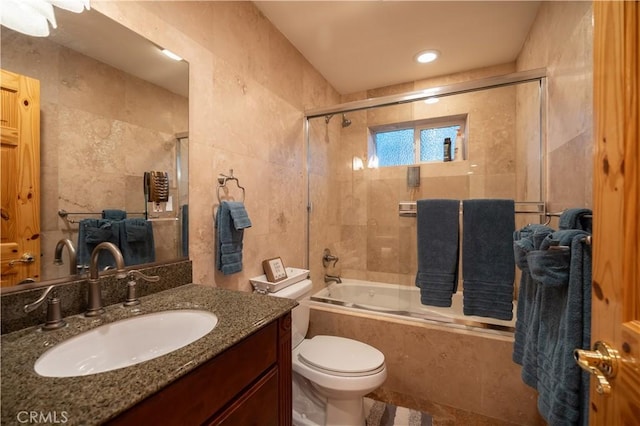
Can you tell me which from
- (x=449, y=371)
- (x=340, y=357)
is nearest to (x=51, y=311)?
(x=340, y=357)

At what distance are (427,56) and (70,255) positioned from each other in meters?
2.64

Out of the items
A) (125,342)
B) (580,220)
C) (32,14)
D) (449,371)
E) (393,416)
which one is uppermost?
(32,14)

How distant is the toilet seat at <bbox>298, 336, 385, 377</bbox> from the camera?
1.35 m

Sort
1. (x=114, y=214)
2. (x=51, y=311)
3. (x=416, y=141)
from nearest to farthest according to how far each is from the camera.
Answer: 1. (x=51, y=311)
2. (x=114, y=214)
3. (x=416, y=141)

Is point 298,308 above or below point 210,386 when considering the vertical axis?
below

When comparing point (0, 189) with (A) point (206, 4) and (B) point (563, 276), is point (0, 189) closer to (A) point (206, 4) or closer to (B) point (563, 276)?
(A) point (206, 4)

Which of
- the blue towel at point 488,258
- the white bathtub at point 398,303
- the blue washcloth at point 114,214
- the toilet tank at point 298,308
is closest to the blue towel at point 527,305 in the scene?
the blue towel at point 488,258

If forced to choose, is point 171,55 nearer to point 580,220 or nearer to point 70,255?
point 70,255

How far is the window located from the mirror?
186cm

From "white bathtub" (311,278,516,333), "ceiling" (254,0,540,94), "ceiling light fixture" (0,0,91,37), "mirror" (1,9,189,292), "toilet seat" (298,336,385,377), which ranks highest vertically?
"ceiling" (254,0,540,94)

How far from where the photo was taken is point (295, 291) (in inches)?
64.6

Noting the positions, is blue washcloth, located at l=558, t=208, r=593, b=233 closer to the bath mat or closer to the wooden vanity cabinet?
the wooden vanity cabinet

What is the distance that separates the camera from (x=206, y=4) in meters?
1.39

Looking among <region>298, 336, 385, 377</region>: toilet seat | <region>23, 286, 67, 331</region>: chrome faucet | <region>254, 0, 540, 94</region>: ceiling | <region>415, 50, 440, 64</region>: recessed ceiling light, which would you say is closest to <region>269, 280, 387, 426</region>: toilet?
<region>298, 336, 385, 377</region>: toilet seat
